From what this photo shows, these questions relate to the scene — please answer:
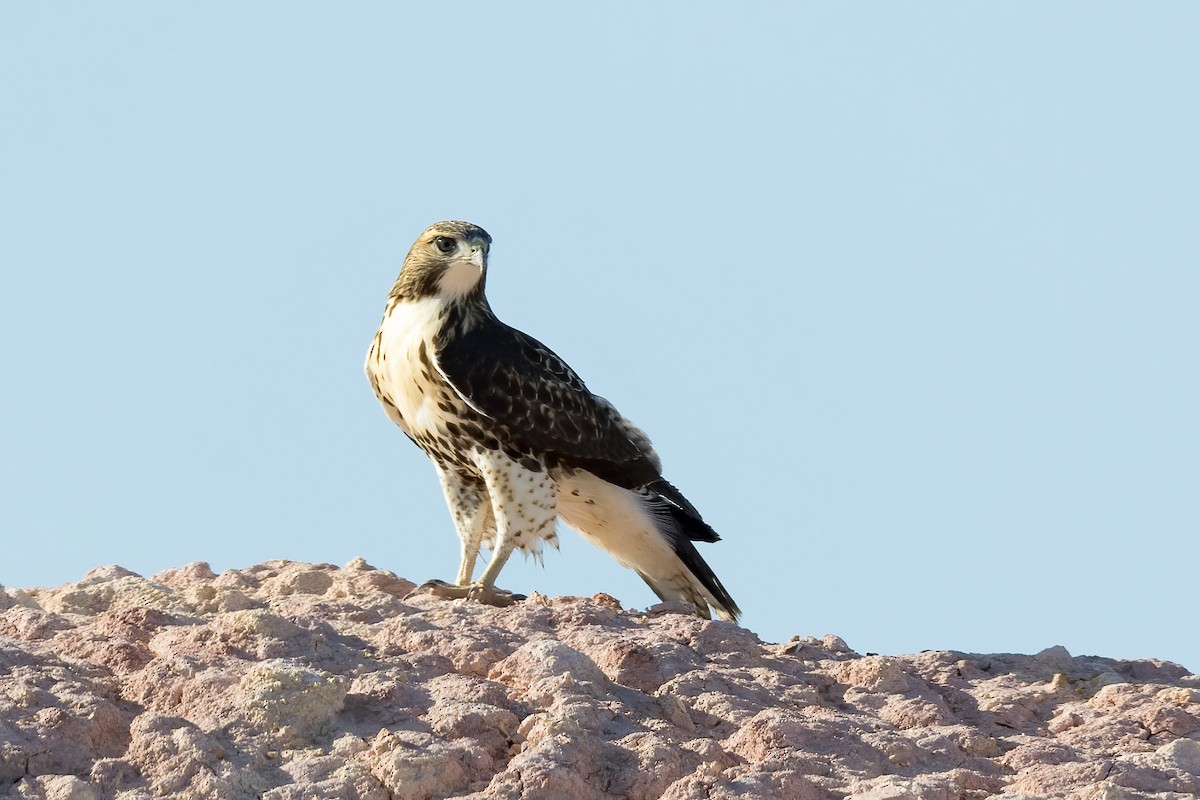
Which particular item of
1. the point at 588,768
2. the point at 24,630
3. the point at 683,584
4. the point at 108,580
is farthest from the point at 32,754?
the point at 683,584

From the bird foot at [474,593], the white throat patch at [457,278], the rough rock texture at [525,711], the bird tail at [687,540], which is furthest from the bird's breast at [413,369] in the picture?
the rough rock texture at [525,711]

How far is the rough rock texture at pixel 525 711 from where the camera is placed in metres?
5.68

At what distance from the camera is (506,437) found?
9328mm

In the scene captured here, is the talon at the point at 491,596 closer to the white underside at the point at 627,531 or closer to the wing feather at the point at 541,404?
the wing feather at the point at 541,404

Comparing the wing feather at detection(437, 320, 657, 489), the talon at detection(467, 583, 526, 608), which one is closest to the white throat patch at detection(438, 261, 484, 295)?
the wing feather at detection(437, 320, 657, 489)

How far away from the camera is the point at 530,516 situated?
9281mm

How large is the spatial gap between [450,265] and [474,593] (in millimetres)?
1928

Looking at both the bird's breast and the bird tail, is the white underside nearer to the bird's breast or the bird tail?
the bird tail

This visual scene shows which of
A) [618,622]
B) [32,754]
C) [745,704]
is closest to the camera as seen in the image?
[32,754]

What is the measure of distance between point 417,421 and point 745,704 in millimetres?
3578

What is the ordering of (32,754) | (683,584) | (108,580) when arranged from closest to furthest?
(32,754)
(108,580)
(683,584)

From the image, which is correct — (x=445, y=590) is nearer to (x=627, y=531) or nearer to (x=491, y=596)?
(x=491, y=596)

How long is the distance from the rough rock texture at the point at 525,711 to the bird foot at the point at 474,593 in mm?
1092

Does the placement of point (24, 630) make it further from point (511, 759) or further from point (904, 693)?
point (904, 693)
